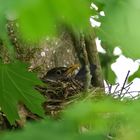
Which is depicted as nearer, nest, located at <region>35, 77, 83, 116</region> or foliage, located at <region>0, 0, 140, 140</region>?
foliage, located at <region>0, 0, 140, 140</region>

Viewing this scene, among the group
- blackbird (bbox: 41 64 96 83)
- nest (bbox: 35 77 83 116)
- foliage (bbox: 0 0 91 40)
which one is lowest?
nest (bbox: 35 77 83 116)

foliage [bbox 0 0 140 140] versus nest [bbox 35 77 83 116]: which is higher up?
foliage [bbox 0 0 140 140]

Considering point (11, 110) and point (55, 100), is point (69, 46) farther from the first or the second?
point (11, 110)

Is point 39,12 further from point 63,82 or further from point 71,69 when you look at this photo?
point 71,69

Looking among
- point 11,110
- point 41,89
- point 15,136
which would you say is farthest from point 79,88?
point 15,136

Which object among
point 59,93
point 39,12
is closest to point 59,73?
point 59,93

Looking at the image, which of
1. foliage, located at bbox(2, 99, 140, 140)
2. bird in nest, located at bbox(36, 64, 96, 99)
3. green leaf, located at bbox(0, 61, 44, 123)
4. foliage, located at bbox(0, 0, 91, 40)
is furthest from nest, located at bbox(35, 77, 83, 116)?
foliage, located at bbox(0, 0, 91, 40)

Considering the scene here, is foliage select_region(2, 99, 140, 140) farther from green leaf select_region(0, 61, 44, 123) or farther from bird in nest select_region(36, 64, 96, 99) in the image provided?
bird in nest select_region(36, 64, 96, 99)

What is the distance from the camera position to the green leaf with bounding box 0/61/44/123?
2299 millimetres

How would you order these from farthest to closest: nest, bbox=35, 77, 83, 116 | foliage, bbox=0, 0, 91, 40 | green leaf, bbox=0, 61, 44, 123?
nest, bbox=35, 77, 83, 116, green leaf, bbox=0, 61, 44, 123, foliage, bbox=0, 0, 91, 40

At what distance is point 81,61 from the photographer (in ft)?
14.4

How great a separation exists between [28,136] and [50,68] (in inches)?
136

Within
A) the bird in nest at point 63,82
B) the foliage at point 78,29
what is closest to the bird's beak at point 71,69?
the bird in nest at point 63,82

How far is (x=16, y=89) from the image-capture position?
243 centimetres
